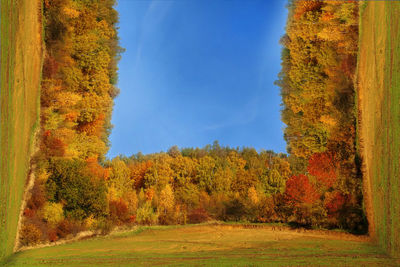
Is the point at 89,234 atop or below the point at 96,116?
below

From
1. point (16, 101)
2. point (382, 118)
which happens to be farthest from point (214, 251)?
point (16, 101)

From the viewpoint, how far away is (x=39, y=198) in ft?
33.2

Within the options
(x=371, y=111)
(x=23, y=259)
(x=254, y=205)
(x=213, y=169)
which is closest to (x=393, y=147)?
(x=371, y=111)

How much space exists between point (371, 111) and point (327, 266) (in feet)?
16.3

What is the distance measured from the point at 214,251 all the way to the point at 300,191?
4422 mm

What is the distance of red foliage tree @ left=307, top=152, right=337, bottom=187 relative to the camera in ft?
35.7

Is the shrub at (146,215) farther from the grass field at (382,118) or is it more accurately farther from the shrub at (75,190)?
the grass field at (382,118)

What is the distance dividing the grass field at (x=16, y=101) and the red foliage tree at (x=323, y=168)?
8466mm

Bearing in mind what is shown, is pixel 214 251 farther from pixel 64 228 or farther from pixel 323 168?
pixel 323 168

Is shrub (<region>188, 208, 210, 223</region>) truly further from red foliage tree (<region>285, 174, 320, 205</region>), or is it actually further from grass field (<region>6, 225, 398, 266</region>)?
red foliage tree (<region>285, 174, 320, 205</region>)

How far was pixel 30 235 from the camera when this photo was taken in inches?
378

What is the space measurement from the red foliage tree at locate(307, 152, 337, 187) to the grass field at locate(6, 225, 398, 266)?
5.24 feet

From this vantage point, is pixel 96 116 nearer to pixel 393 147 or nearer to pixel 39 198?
pixel 39 198

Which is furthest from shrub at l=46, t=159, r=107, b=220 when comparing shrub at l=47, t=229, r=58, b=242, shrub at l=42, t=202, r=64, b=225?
shrub at l=47, t=229, r=58, b=242
